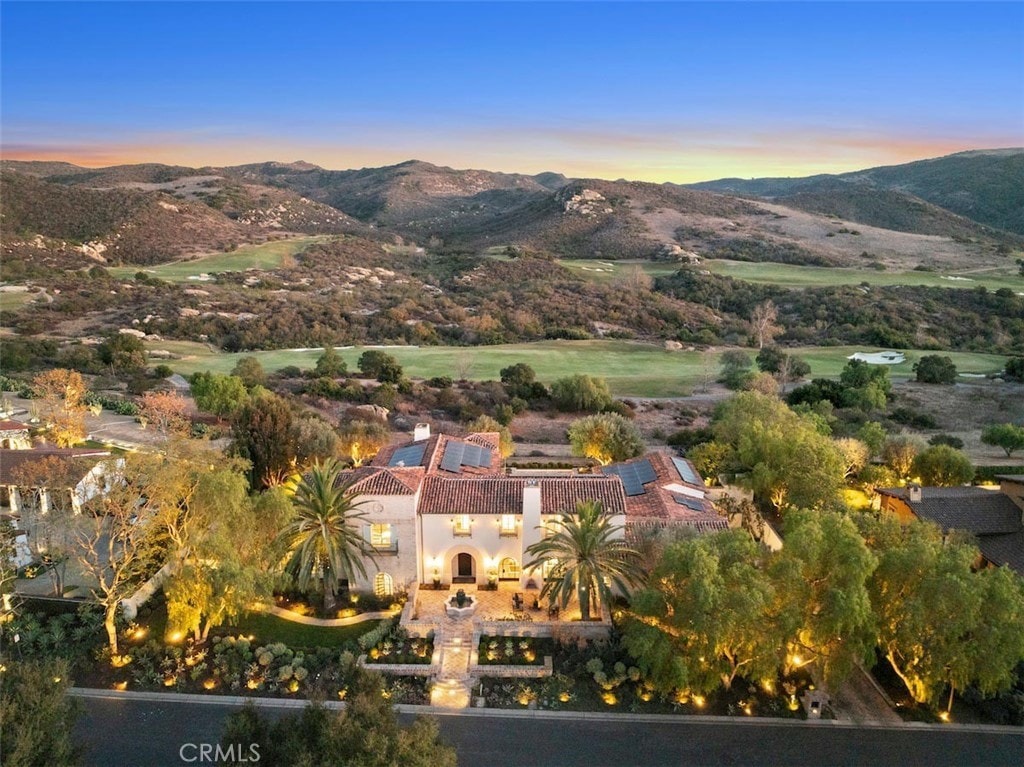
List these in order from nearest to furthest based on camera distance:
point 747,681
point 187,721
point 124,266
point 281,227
A: point 187,721 → point 747,681 → point 124,266 → point 281,227

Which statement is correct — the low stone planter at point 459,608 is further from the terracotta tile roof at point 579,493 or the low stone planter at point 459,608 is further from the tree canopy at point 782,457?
the tree canopy at point 782,457

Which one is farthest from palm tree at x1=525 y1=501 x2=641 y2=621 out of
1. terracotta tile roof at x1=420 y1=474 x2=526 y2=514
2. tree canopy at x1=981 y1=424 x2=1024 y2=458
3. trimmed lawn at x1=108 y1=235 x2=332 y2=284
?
trimmed lawn at x1=108 y1=235 x2=332 y2=284

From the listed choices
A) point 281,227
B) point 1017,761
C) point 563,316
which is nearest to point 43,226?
point 281,227

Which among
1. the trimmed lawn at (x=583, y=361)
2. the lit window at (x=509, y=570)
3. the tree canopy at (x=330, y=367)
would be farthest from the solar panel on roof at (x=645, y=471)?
the tree canopy at (x=330, y=367)

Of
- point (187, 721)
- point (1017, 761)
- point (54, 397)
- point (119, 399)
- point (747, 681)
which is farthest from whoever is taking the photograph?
point (119, 399)

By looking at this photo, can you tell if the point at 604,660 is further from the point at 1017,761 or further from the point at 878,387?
the point at 878,387

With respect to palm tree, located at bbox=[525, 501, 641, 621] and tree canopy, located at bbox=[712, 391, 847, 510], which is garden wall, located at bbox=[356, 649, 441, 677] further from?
tree canopy, located at bbox=[712, 391, 847, 510]
